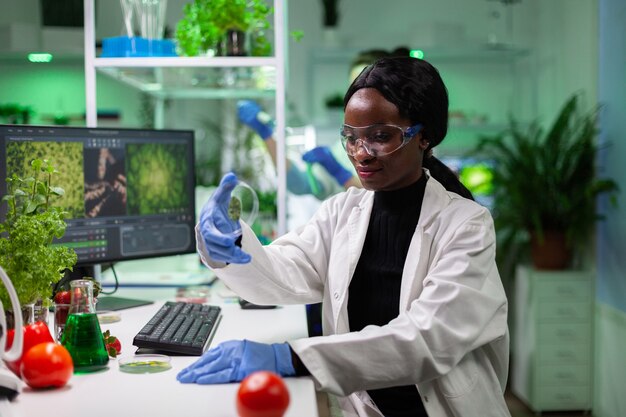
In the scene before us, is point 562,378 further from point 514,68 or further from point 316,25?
point 316,25

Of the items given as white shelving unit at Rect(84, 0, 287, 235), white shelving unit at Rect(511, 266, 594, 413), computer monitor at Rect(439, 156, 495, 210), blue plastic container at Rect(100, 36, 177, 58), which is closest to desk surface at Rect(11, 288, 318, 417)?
white shelving unit at Rect(84, 0, 287, 235)

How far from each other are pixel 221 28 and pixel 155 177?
0.58 meters

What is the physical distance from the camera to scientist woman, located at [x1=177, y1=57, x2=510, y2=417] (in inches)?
52.2

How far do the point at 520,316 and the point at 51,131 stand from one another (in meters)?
2.95

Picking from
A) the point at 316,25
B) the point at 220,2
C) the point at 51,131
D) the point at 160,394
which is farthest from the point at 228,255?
the point at 316,25

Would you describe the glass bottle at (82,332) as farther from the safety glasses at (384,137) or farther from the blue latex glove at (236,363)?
the safety glasses at (384,137)

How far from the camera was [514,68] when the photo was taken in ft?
16.9

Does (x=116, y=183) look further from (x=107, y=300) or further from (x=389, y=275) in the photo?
(x=389, y=275)

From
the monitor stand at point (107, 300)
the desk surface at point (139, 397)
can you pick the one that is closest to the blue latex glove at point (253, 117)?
the monitor stand at point (107, 300)

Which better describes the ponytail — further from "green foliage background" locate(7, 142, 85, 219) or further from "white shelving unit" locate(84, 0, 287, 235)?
"green foliage background" locate(7, 142, 85, 219)

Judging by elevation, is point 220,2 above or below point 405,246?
above

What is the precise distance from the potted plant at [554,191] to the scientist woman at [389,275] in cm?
216

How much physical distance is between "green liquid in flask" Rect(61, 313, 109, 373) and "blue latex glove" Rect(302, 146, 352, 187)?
1536 mm

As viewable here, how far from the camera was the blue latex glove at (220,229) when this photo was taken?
146 cm
